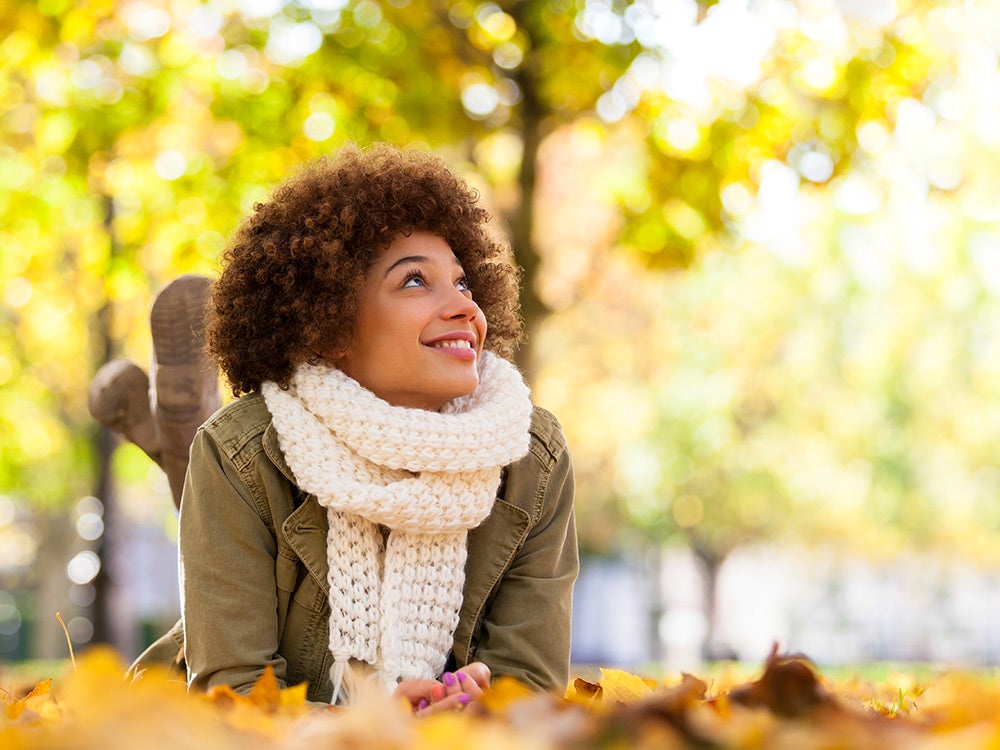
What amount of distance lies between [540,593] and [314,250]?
1.00m

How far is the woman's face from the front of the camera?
2.98 metres

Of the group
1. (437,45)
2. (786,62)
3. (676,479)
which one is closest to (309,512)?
(437,45)

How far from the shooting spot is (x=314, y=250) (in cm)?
303

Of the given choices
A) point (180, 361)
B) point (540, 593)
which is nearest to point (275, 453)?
point (540, 593)

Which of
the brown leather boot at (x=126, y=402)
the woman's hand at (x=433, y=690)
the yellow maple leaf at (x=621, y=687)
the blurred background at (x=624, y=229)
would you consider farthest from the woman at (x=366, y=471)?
the blurred background at (x=624, y=229)

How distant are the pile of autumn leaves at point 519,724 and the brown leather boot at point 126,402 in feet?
7.62

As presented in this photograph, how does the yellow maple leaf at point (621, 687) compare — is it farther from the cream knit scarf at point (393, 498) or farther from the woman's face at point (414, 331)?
the woman's face at point (414, 331)

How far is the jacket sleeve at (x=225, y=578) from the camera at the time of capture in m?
2.70

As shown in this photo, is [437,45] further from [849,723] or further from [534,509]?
[849,723]

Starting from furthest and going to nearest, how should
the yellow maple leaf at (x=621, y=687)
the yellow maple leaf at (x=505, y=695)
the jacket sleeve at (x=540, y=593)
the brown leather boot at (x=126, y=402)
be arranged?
the brown leather boot at (x=126, y=402), the jacket sleeve at (x=540, y=593), the yellow maple leaf at (x=621, y=687), the yellow maple leaf at (x=505, y=695)

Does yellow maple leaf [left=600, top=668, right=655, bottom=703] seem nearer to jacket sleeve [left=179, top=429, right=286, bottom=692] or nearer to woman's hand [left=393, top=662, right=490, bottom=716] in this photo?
woman's hand [left=393, top=662, right=490, bottom=716]

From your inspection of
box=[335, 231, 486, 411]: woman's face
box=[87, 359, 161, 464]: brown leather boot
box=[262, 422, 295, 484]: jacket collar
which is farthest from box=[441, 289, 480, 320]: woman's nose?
box=[87, 359, 161, 464]: brown leather boot

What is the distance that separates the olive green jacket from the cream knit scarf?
73mm

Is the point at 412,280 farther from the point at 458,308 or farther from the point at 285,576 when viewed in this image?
the point at 285,576
